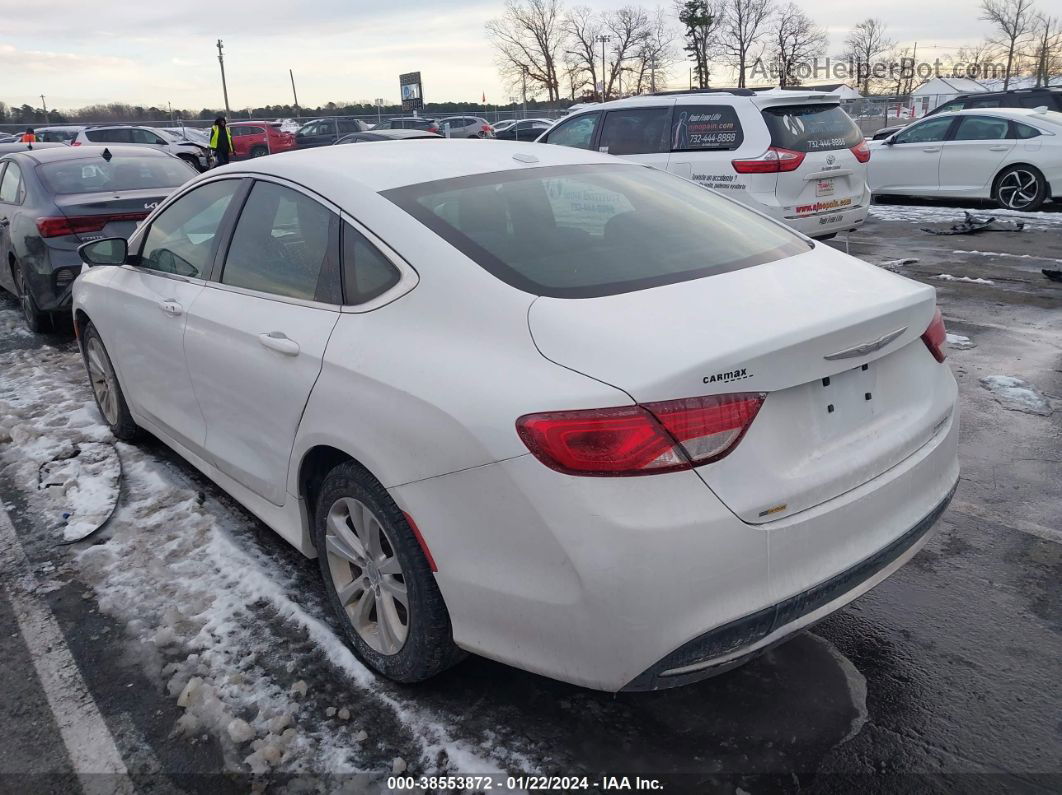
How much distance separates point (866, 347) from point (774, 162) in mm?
6221

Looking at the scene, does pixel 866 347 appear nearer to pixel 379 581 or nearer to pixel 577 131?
pixel 379 581

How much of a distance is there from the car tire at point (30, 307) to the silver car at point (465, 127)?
25.2m

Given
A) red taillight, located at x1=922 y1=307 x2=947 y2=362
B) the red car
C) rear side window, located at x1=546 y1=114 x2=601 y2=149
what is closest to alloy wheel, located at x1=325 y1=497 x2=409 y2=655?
red taillight, located at x1=922 y1=307 x2=947 y2=362

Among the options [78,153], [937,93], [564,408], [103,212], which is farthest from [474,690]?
[937,93]

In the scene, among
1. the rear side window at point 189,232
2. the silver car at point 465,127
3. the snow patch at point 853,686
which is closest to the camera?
the snow patch at point 853,686

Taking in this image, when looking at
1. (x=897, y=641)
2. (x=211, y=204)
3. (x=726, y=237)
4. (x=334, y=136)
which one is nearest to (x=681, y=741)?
(x=897, y=641)

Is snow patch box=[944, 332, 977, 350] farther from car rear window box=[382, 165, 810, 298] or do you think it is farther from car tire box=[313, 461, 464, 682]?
car tire box=[313, 461, 464, 682]

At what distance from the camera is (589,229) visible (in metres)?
2.87

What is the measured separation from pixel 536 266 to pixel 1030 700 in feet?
6.51

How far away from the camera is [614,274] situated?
2.53 metres

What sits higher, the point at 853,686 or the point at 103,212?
the point at 103,212

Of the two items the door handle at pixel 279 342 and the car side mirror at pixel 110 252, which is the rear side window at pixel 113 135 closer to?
the car side mirror at pixel 110 252

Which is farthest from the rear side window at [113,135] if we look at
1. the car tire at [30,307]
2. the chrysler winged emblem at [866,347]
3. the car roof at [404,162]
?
the chrysler winged emblem at [866,347]

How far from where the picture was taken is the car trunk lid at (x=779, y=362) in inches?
80.4
